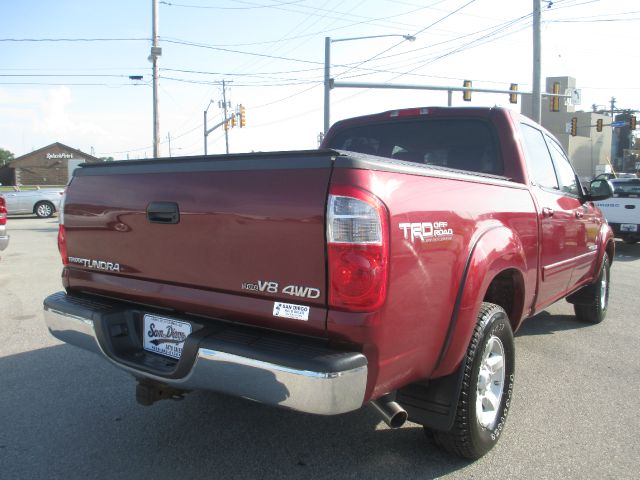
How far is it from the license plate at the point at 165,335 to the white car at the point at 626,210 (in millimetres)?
12042

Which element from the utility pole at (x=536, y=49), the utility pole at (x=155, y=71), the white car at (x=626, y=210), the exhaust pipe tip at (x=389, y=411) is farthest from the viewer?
the utility pole at (x=155, y=71)

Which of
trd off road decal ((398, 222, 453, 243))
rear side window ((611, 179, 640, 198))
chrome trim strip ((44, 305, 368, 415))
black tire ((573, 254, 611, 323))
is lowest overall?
black tire ((573, 254, 611, 323))

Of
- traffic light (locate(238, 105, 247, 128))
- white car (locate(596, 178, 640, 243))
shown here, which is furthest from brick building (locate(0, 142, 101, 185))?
white car (locate(596, 178, 640, 243))

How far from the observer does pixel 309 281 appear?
222cm

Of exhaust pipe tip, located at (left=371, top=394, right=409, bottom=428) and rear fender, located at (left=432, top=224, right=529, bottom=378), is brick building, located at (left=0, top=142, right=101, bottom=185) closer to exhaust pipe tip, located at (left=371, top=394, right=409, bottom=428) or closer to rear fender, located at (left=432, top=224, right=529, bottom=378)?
rear fender, located at (left=432, top=224, right=529, bottom=378)

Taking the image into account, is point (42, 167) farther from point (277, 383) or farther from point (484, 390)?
point (277, 383)

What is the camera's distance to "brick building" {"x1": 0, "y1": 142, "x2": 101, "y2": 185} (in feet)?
229

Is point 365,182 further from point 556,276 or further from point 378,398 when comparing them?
point 556,276

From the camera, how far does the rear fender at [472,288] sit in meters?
2.58

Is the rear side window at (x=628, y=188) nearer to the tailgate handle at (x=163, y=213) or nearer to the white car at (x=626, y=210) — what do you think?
the white car at (x=626, y=210)

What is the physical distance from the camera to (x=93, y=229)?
3062 millimetres

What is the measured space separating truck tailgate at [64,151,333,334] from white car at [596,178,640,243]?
1195 centimetres

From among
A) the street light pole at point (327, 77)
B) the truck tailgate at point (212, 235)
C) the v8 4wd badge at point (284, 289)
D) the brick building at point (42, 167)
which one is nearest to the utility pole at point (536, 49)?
the street light pole at point (327, 77)

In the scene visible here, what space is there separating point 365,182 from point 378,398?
100cm
